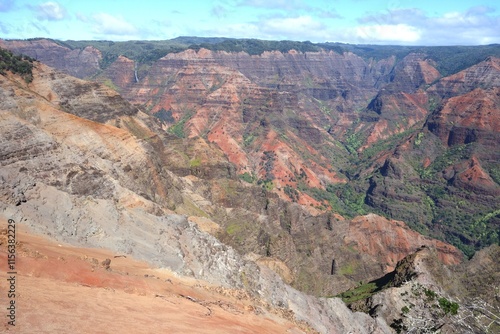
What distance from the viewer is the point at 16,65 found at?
77.3 metres

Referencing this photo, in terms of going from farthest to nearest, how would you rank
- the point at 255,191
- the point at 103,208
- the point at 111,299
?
the point at 255,191 → the point at 103,208 → the point at 111,299

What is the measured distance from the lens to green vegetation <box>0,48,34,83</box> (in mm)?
74938

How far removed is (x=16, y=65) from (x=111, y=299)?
70869 millimetres

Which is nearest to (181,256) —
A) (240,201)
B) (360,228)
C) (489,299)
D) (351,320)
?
(351,320)

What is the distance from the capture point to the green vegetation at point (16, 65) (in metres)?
74.9

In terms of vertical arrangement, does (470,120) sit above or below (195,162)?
above

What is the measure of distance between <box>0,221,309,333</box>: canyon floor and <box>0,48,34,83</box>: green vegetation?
57.3 m

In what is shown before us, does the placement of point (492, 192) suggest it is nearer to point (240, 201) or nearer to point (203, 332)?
point (240, 201)

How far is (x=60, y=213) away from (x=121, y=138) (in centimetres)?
2729

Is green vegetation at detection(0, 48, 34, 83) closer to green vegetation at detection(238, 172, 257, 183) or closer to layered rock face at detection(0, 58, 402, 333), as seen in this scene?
layered rock face at detection(0, 58, 402, 333)

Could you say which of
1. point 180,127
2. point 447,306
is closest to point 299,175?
point 180,127

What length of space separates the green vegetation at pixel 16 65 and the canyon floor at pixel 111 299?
5731 centimetres

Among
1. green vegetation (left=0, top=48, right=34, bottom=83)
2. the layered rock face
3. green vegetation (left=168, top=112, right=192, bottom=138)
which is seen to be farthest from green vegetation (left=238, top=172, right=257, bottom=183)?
the layered rock face

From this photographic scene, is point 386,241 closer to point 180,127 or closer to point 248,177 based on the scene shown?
point 248,177
